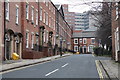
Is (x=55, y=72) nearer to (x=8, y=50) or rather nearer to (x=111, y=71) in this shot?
(x=111, y=71)

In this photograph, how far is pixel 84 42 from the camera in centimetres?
10888

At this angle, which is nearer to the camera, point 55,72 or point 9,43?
point 55,72

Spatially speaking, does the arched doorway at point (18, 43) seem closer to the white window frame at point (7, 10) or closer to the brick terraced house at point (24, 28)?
the brick terraced house at point (24, 28)

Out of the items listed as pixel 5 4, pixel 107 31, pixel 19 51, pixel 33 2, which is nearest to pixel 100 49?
pixel 107 31

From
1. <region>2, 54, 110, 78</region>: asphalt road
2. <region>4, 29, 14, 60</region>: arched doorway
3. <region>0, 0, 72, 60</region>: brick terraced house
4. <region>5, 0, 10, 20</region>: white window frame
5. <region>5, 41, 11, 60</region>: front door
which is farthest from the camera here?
<region>0, 0, 72, 60</region>: brick terraced house

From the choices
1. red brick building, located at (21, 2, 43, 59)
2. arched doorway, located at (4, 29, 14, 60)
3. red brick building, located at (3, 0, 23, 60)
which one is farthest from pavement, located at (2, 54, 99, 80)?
red brick building, located at (21, 2, 43, 59)

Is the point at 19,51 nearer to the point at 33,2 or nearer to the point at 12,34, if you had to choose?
the point at 12,34

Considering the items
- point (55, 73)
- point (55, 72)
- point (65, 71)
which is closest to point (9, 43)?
point (65, 71)

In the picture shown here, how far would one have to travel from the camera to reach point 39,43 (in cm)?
4203

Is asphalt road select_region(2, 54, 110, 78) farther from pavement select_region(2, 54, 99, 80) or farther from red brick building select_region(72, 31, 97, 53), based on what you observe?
red brick building select_region(72, 31, 97, 53)

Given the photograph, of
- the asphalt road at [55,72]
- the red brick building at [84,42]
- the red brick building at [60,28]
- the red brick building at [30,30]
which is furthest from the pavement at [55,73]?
the red brick building at [84,42]

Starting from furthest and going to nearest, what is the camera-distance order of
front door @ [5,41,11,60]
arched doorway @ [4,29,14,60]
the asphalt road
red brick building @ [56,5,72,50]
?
red brick building @ [56,5,72,50]
front door @ [5,41,11,60]
arched doorway @ [4,29,14,60]
the asphalt road

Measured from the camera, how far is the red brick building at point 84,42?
107625 millimetres

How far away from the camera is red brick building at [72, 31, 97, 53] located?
108m
